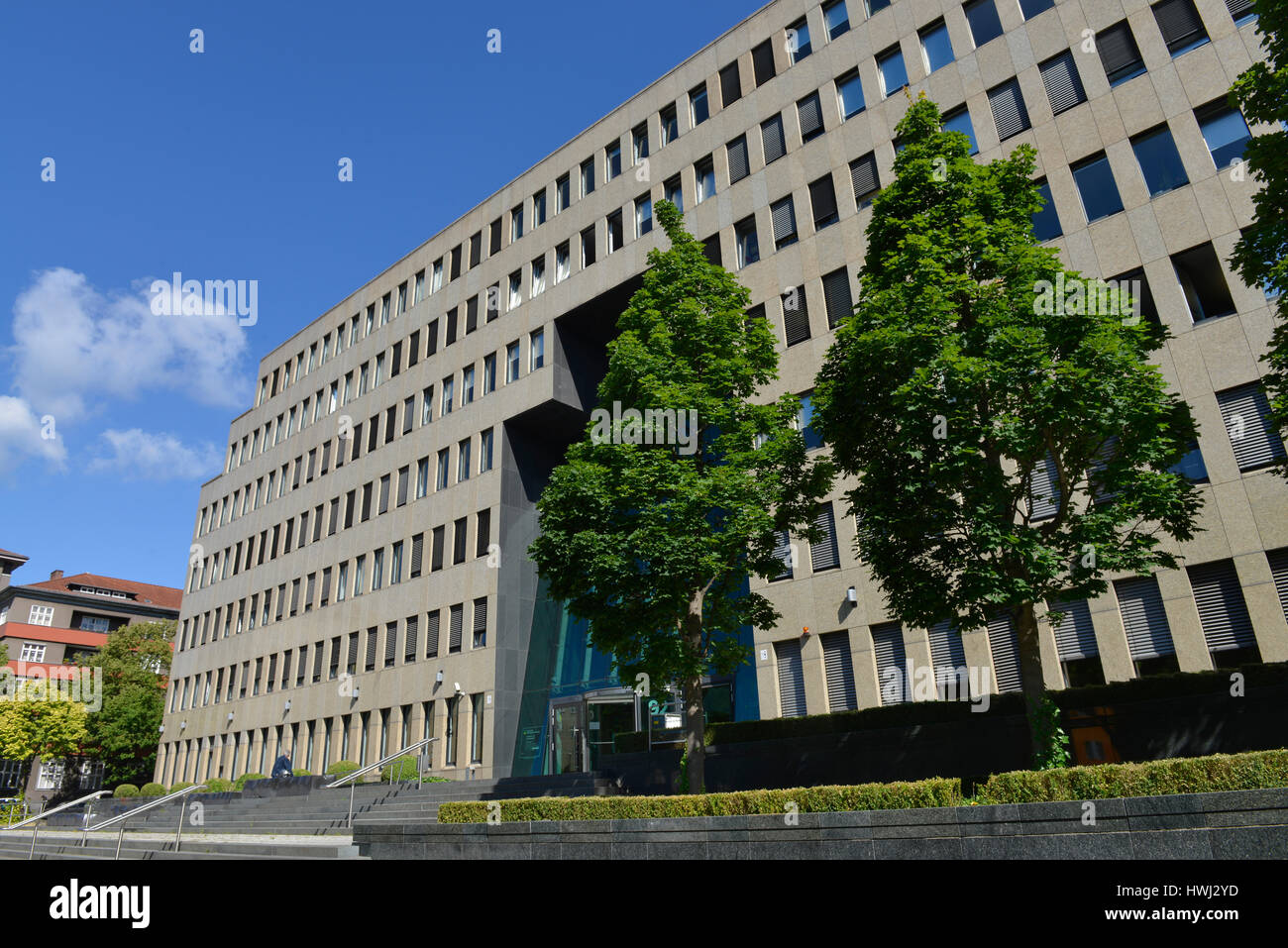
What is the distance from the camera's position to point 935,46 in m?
27.5

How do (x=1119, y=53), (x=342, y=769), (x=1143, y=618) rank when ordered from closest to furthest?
1. (x=1143, y=618)
2. (x=1119, y=53)
3. (x=342, y=769)

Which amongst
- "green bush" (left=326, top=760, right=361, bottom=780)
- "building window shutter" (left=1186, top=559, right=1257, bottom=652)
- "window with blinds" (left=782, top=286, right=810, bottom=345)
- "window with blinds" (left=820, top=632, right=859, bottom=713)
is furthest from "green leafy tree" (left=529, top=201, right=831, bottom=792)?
"green bush" (left=326, top=760, right=361, bottom=780)

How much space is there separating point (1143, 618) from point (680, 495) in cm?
1149

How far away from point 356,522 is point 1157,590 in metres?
36.0

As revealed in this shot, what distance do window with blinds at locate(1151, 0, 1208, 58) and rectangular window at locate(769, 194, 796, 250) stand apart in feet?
37.2

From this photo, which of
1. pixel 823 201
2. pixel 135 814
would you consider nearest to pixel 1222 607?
pixel 823 201

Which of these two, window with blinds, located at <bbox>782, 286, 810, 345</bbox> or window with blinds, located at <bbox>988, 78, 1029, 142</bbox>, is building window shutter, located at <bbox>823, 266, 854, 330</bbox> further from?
window with blinds, located at <bbox>988, 78, 1029, 142</bbox>

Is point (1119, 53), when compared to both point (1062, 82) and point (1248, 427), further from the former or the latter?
point (1248, 427)

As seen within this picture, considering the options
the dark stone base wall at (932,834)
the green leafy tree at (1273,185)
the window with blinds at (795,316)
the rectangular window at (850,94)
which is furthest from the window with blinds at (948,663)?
the rectangular window at (850,94)

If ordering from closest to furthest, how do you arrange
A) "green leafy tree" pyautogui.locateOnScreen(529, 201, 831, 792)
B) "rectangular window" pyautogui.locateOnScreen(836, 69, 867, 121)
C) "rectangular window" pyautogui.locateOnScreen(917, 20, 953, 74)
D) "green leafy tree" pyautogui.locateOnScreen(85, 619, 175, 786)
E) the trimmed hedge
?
the trimmed hedge, "green leafy tree" pyautogui.locateOnScreen(529, 201, 831, 792), "rectangular window" pyautogui.locateOnScreen(917, 20, 953, 74), "rectangular window" pyautogui.locateOnScreen(836, 69, 867, 121), "green leafy tree" pyautogui.locateOnScreen(85, 619, 175, 786)

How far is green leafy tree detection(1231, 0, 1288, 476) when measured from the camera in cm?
1259

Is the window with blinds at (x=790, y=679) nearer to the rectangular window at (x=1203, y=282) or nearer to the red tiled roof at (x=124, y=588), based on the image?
the rectangular window at (x=1203, y=282)

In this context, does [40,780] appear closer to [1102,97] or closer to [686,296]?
Result: [686,296]

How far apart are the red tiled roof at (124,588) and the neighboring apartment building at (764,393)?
131 ft
